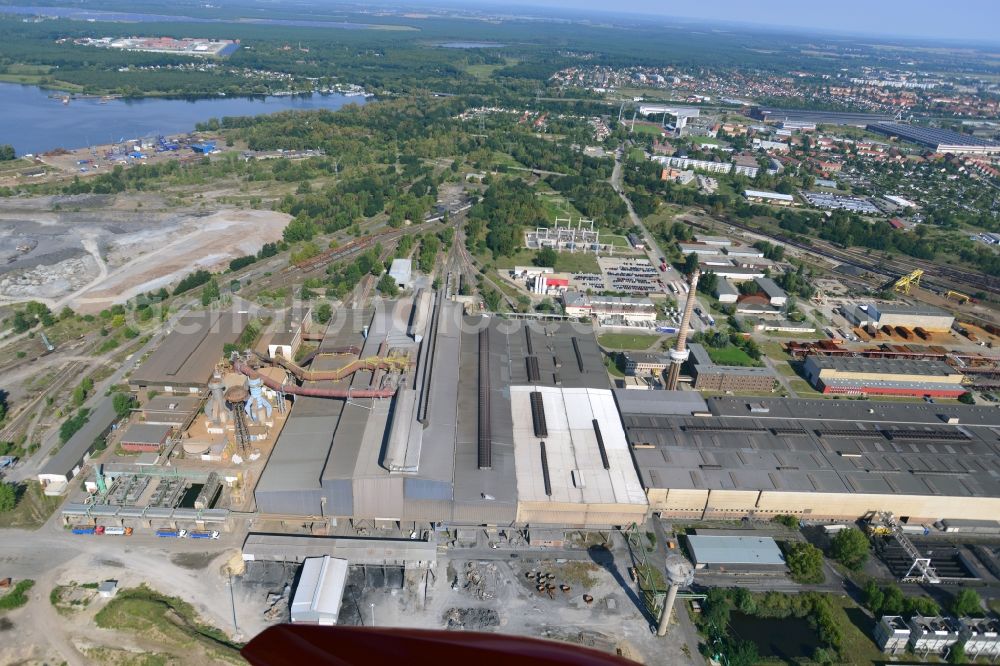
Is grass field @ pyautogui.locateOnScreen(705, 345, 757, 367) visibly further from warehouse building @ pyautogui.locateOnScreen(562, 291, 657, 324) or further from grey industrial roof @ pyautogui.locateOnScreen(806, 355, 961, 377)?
warehouse building @ pyautogui.locateOnScreen(562, 291, 657, 324)

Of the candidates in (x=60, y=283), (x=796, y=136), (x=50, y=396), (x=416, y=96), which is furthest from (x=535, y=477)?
(x=416, y=96)

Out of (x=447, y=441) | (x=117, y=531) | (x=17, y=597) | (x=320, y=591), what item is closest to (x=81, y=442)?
(x=117, y=531)

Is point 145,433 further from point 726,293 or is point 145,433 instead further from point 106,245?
point 726,293

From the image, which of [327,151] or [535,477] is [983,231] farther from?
[327,151]

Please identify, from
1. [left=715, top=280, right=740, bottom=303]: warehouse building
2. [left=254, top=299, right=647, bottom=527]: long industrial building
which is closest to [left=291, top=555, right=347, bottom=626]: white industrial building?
[left=254, top=299, right=647, bottom=527]: long industrial building

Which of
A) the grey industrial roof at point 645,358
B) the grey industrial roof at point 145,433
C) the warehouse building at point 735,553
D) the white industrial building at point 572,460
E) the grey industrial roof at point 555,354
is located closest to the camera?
the warehouse building at point 735,553

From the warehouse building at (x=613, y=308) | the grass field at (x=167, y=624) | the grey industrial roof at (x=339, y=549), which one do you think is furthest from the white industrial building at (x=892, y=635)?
the warehouse building at (x=613, y=308)

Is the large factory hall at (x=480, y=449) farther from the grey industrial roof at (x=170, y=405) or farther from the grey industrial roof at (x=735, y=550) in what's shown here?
the grey industrial roof at (x=735, y=550)

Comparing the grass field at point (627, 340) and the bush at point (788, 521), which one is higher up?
the bush at point (788, 521)
